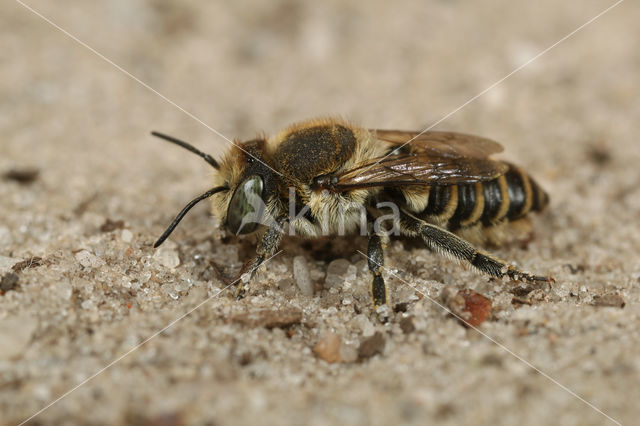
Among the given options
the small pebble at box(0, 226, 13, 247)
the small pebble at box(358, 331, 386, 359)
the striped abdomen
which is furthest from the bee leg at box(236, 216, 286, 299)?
the small pebble at box(0, 226, 13, 247)

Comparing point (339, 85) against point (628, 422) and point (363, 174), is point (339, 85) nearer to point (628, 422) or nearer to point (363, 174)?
point (363, 174)

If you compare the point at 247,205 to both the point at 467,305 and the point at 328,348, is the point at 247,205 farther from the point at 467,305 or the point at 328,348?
the point at 467,305

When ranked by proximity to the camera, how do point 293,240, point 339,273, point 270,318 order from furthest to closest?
1. point 293,240
2. point 339,273
3. point 270,318

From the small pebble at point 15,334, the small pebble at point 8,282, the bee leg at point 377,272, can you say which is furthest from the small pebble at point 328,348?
the small pebble at point 8,282

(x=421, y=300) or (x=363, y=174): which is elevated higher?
(x=363, y=174)

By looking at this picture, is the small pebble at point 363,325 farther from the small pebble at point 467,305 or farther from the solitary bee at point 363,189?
the small pebble at point 467,305

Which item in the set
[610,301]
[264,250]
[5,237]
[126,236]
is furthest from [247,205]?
[610,301]

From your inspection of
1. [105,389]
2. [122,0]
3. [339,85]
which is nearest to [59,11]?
[122,0]
